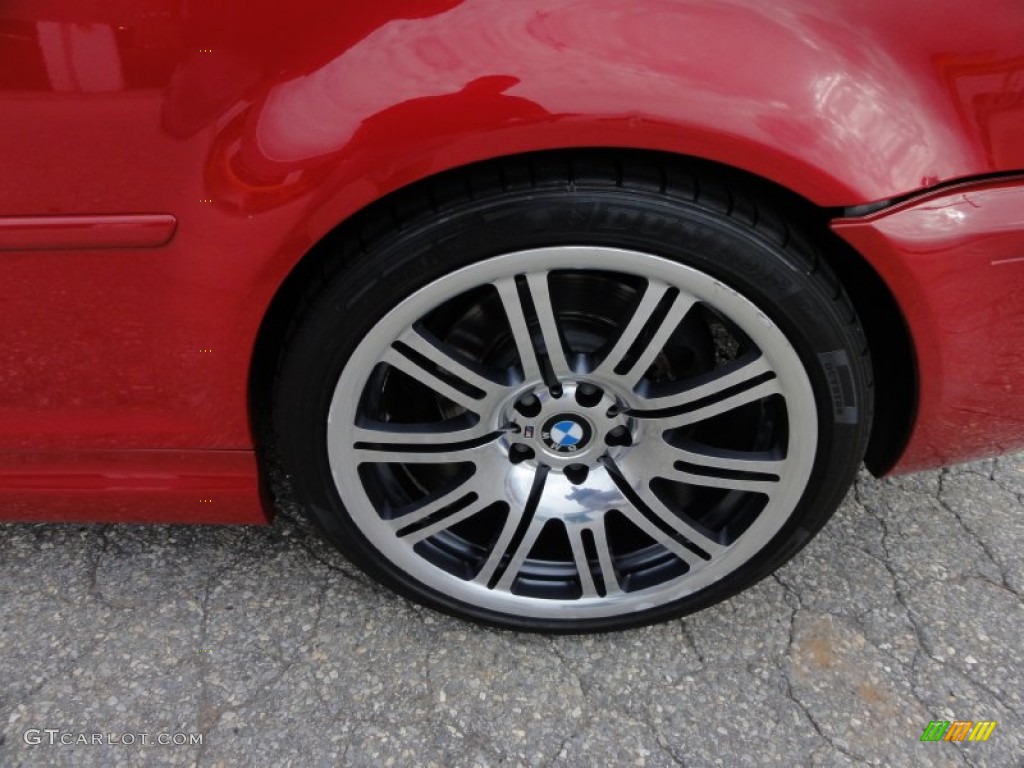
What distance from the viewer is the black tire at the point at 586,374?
1229 millimetres

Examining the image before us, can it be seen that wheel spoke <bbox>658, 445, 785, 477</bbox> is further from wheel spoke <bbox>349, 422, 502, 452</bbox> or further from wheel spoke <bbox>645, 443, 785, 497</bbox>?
wheel spoke <bbox>349, 422, 502, 452</bbox>

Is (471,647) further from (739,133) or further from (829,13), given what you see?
(829,13)

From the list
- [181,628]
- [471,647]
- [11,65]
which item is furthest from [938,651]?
[11,65]

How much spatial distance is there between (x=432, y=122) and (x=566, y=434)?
21.9 inches

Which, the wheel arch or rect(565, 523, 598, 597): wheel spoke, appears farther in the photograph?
rect(565, 523, 598, 597): wheel spoke

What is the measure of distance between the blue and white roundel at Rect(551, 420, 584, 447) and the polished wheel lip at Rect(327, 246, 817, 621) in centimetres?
8

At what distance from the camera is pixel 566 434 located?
1.45 meters

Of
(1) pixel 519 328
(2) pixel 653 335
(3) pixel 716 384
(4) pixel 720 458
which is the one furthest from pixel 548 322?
(4) pixel 720 458

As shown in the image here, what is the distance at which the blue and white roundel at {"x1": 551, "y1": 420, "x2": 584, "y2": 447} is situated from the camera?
1440mm

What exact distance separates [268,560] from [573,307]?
849 mm

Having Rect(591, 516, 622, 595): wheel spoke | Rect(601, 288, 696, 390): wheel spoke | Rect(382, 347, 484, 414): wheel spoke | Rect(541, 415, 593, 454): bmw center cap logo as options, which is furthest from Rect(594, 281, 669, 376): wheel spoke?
Rect(591, 516, 622, 595): wheel spoke

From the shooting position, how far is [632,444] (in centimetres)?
148

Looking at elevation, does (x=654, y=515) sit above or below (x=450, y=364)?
below

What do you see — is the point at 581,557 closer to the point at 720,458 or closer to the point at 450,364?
the point at 720,458
